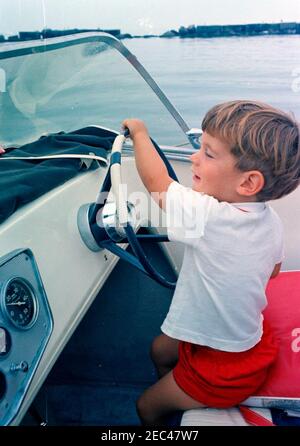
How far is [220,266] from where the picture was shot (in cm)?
95

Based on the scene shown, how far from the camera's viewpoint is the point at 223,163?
0.94m

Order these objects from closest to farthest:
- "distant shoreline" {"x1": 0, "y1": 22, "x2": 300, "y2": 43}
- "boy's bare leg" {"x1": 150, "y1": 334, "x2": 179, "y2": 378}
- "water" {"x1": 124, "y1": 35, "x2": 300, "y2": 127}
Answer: "boy's bare leg" {"x1": 150, "y1": 334, "x2": 179, "y2": 378} → "distant shoreline" {"x1": 0, "y1": 22, "x2": 300, "y2": 43} → "water" {"x1": 124, "y1": 35, "x2": 300, "y2": 127}

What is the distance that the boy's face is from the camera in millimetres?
938

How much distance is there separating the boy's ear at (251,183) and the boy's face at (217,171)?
0.01m

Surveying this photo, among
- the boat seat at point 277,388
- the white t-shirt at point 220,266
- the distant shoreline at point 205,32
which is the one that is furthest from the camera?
the distant shoreline at point 205,32

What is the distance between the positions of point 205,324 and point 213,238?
0.70 feet

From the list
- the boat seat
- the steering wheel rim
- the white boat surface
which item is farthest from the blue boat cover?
the boat seat

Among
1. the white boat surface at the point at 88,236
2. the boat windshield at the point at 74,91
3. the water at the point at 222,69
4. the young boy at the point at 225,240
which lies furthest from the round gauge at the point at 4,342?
the water at the point at 222,69

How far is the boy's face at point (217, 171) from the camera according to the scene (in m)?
0.94

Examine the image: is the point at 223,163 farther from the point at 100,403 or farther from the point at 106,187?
the point at 100,403

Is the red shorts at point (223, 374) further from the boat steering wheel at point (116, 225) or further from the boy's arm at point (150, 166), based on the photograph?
the boy's arm at point (150, 166)

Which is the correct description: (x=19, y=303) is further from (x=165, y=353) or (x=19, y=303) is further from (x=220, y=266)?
(x=165, y=353)

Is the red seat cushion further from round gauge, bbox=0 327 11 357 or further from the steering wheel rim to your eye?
round gauge, bbox=0 327 11 357

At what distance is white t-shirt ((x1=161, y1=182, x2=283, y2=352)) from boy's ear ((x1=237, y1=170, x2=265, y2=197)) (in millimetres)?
28
